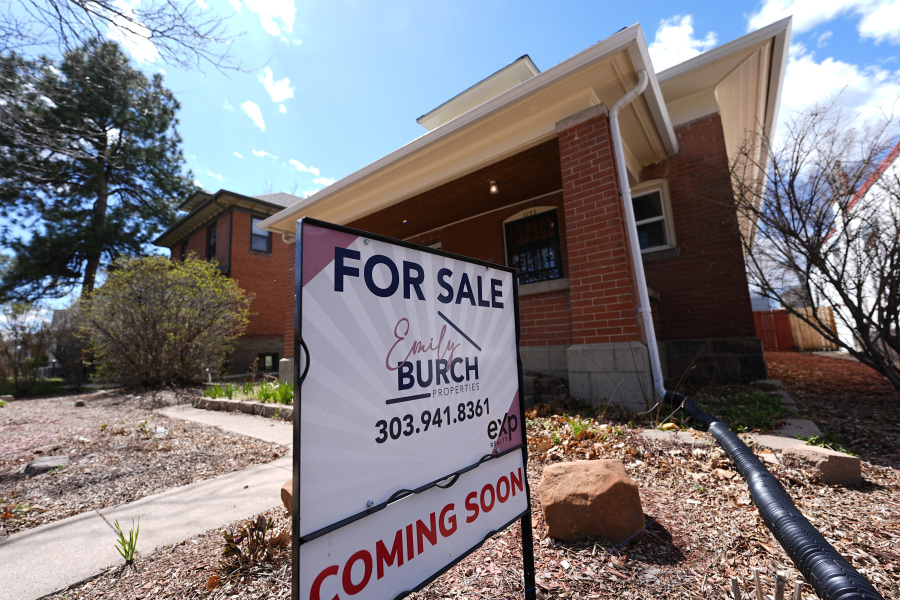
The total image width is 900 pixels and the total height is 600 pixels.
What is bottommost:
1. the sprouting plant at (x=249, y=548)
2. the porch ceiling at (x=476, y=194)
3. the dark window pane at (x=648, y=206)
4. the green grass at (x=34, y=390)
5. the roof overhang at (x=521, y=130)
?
the sprouting plant at (x=249, y=548)

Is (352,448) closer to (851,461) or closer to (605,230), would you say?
(851,461)

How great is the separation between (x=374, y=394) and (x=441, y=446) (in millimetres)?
383

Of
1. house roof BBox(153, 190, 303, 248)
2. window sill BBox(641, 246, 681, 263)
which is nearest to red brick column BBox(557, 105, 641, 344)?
window sill BBox(641, 246, 681, 263)

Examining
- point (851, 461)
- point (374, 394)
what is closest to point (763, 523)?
point (851, 461)

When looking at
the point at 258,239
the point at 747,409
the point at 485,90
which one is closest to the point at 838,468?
the point at 747,409

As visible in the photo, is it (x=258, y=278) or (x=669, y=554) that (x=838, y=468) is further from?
(x=258, y=278)

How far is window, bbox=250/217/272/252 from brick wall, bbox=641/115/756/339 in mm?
17037

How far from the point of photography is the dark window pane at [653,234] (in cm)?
705

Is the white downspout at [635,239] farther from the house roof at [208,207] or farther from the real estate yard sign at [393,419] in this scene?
the house roof at [208,207]

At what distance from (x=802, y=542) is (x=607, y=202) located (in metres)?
3.87

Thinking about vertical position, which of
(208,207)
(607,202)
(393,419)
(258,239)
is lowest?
(393,419)

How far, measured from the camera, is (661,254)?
272 inches

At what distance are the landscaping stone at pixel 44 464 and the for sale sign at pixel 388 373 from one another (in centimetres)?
491

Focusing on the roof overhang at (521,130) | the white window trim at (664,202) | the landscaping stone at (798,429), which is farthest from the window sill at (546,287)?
the landscaping stone at (798,429)
